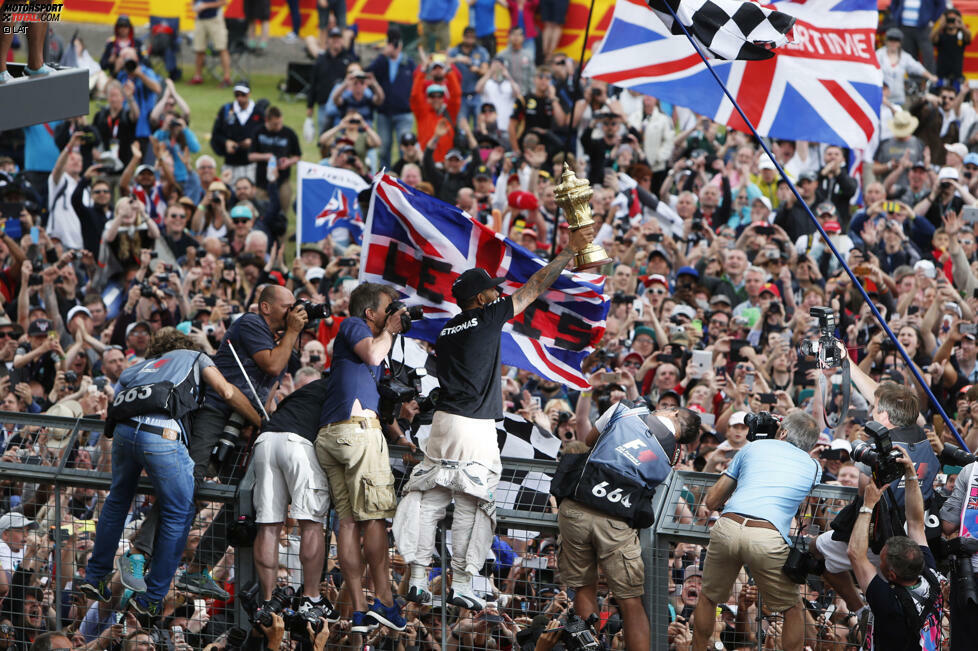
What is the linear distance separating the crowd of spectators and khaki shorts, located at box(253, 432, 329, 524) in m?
0.46

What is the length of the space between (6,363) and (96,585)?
17.8 feet

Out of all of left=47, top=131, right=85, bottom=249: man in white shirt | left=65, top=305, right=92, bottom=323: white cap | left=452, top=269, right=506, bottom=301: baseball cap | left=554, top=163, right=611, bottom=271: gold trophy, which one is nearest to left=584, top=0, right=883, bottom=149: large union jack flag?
left=554, top=163, right=611, bottom=271: gold trophy

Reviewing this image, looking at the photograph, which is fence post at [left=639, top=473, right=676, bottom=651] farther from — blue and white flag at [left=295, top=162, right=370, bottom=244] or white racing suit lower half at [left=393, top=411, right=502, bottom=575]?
blue and white flag at [left=295, top=162, right=370, bottom=244]

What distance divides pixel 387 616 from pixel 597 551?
1205 millimetres

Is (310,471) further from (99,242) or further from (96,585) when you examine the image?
(99,242)

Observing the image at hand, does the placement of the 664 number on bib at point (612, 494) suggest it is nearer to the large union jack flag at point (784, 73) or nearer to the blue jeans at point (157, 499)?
the blue jeans at point (157, 499)

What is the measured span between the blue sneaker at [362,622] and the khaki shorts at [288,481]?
588mm

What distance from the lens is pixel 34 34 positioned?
25.8ft

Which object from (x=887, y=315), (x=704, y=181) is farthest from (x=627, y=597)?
(x=704, y=181)

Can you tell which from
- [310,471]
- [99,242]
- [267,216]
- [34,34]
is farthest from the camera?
[267,216]

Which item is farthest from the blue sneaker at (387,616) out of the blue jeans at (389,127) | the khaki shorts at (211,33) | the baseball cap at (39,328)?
the khaki shorts at (211,33)

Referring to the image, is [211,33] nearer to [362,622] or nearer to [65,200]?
[65,200]

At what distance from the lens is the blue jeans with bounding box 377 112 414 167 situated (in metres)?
21.1

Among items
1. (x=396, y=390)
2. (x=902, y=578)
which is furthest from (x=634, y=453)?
(x=902, y=578)
